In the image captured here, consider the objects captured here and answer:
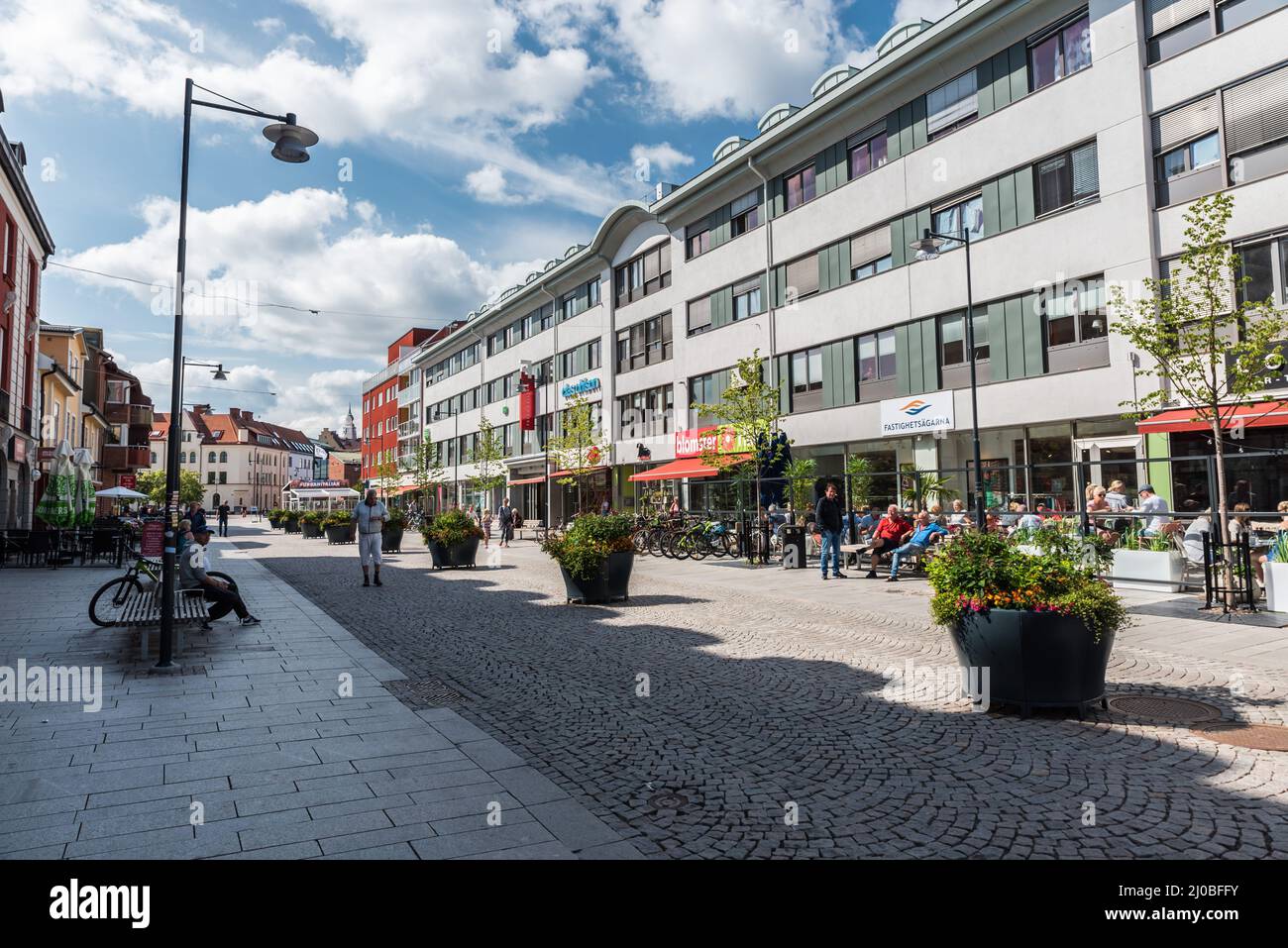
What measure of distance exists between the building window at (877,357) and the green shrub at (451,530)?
12788 millimetres

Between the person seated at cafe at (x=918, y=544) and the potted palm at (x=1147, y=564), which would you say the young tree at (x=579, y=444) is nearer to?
the person seated at cafe at (x=918, y=544)

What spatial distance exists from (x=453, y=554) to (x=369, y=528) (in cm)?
422

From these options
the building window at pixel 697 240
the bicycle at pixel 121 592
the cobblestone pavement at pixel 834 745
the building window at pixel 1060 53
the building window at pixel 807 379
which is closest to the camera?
the cobblestone pavement at pixel 834 745

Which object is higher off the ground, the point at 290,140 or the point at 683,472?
the point at 290,140

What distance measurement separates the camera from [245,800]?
162 inches

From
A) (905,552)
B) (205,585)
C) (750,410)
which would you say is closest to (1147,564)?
(905,552)

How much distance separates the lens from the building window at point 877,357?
80.1 feet

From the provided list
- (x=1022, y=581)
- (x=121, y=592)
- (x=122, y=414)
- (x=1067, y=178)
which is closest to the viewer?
(x=1022, y=581)

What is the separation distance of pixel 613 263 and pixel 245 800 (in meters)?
37.0

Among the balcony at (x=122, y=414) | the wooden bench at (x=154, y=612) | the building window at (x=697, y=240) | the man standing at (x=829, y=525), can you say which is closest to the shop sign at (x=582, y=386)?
the building window at (x=697, y=240)

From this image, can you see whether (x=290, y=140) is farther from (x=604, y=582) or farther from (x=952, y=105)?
(x=952, y=105)

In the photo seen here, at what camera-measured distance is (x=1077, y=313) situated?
768 inches
